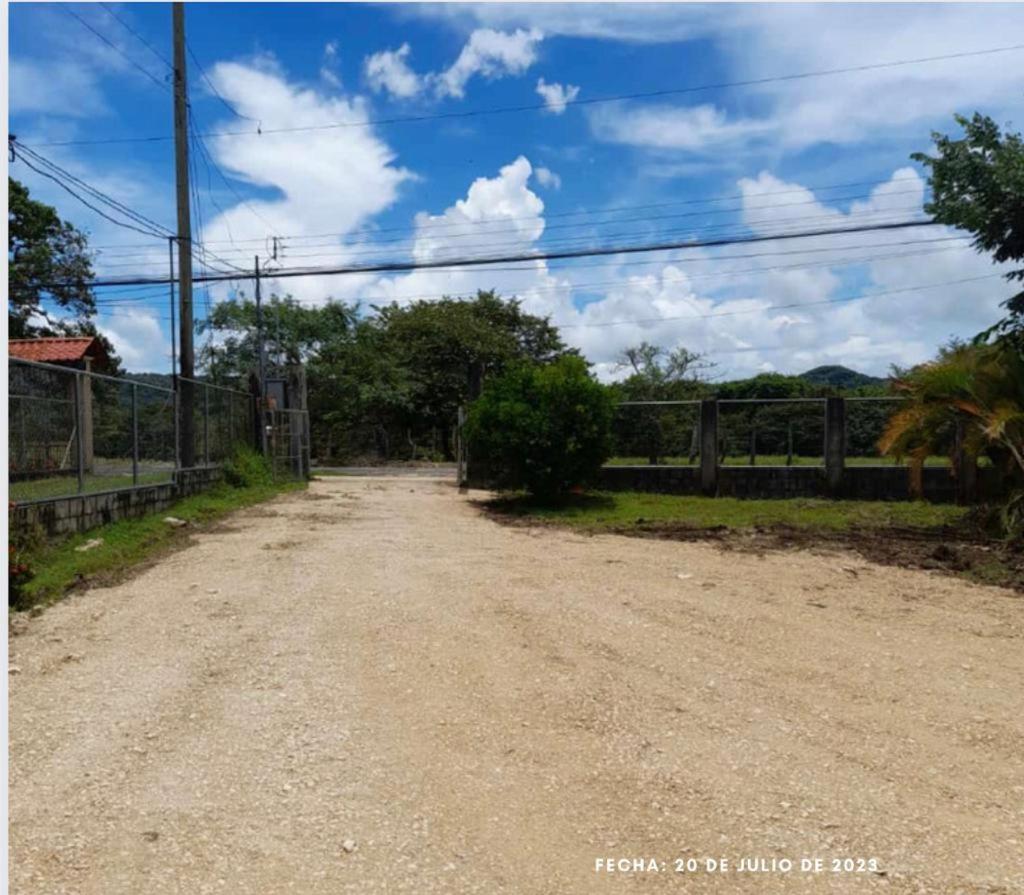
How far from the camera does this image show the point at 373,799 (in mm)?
3312

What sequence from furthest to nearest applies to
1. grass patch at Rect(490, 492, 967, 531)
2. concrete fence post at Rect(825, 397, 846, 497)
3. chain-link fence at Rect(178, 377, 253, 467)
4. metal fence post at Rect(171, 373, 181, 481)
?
concrete fence post at Rect(825, 397, 846, 497), chain-link fence at Rect(178, 377, 253, 467), metal fence post at Rect(171, 373, 181, 481), grass patch at Rect(490, 492, 967, 531)

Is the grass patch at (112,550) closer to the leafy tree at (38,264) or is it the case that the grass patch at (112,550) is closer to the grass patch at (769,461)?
the grass patch at (769,461)

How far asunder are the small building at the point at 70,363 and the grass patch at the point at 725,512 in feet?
21.0

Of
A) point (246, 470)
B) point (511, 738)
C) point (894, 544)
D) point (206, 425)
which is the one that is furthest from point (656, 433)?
point (511, 738)

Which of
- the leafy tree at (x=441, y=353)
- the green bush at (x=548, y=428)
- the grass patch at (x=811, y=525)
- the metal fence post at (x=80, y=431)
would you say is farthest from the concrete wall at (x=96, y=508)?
the leafy tree at (x=441, y=353)

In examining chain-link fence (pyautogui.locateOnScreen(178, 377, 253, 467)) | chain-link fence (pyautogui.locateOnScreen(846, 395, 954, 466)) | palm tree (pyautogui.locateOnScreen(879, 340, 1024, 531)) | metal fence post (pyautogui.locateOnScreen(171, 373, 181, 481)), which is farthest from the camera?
chain-link fence (pyautogui.locateOnScreen(846, 395, 954, 466))

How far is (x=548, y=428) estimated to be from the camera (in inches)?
559

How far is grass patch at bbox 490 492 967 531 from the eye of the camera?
1248 cm

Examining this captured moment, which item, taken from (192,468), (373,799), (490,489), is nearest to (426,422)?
(490,489)

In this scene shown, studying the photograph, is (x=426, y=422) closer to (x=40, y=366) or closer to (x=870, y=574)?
(x=40, y=366)

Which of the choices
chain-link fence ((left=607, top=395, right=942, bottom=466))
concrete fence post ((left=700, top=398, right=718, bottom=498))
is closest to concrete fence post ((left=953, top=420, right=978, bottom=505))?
chain-link fence ((left=607, top=395, right=942, bottom=466))

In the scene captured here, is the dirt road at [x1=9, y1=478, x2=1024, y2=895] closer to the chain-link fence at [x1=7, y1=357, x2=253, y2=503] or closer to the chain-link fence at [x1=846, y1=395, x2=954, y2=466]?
the chain-link fence at [x1=7, y1=357, x2=253, y2=503]

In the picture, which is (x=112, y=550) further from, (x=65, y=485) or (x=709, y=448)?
(x=709, y=448)

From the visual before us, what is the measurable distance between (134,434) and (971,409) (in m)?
11.6
